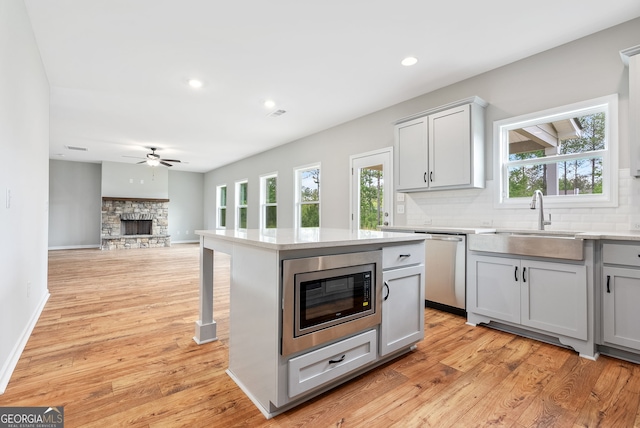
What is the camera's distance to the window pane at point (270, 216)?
737 cm

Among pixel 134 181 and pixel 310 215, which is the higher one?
pixel 134 181

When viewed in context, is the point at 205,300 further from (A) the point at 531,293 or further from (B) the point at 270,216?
(B) the point at 270,216

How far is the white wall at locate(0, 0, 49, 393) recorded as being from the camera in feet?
6.19

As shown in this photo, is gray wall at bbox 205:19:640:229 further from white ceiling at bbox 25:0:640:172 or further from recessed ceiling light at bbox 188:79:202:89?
recessed ceiling light at bbox 188:79:202:89

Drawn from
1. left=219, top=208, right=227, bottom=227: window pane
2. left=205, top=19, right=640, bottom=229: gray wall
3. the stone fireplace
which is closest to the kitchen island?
left=205, top=19, right=640, bottom=229: gray wall

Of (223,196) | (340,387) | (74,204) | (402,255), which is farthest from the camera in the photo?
(223,196)

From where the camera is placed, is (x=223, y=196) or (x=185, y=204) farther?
(x=185, y=204)

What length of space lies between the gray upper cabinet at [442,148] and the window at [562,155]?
0.90ft

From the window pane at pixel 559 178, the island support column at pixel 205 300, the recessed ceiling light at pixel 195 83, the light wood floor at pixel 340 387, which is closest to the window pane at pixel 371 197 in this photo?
the window pane at pixel 559 178

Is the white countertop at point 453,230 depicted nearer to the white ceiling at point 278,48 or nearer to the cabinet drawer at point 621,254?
the cabinet drawer at point 621,254

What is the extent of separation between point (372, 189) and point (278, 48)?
8.20 feet

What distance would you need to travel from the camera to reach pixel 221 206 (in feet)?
33.2

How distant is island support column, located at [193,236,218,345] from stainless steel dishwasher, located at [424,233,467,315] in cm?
218

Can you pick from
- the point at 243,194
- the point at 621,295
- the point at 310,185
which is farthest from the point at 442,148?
the point at 243,194
